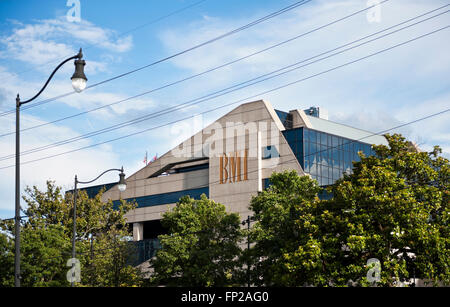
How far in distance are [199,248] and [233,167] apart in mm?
26314

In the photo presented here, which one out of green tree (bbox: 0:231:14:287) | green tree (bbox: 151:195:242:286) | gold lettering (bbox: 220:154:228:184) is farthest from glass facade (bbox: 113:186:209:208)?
green tree (bbox: 0:231:14:287)

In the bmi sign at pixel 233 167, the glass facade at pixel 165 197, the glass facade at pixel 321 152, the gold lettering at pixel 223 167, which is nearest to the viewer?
the glass facade at pixel 321 152

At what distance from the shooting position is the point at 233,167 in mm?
74750

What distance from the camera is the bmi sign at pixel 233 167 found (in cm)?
7369

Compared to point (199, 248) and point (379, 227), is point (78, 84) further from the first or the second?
point (199, 248)

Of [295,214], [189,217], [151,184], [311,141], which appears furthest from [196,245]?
[151,184]

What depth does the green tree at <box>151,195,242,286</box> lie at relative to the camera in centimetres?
4678

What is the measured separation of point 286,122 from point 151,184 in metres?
21.6

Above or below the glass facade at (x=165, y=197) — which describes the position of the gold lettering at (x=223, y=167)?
above

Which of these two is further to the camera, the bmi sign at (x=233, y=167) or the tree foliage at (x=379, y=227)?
the bmi sign at (x=233, y=167)

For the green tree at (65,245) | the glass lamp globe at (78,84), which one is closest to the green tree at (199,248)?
the green tree at (65,245)

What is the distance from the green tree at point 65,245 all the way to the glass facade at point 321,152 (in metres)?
23.7

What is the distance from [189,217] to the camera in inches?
2026

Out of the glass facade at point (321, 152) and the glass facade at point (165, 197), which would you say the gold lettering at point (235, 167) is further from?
the glass facade at point (321, 152)
